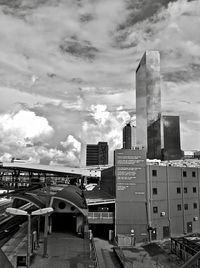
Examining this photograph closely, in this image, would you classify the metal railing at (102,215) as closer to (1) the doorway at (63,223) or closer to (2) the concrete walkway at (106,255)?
(2) the concrete walkway at (106,255)

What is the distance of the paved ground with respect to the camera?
23.5m

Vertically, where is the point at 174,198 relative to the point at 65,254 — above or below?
above

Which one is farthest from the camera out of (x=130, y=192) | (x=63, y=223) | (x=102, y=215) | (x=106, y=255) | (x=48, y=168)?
(x=48, y=168)

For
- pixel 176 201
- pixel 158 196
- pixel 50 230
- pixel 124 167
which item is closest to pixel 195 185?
pixel 176 201

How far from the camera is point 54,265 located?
919 inches

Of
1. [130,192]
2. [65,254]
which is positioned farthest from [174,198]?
[65,254]

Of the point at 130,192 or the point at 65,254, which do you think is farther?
the point at 130,192

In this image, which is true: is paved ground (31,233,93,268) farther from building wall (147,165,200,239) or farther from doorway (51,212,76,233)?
building wall (147,165,200,239)

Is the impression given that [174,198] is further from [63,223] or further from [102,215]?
[63,223]

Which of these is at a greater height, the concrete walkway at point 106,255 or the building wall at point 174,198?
the building wall at point 174,198

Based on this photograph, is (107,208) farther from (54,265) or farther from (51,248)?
(54,265)

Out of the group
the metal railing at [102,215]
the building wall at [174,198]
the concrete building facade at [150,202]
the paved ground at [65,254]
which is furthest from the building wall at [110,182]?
the paved ground at [65,254]

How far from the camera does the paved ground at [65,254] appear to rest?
23.5 metres

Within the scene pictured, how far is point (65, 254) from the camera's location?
26.2 m
